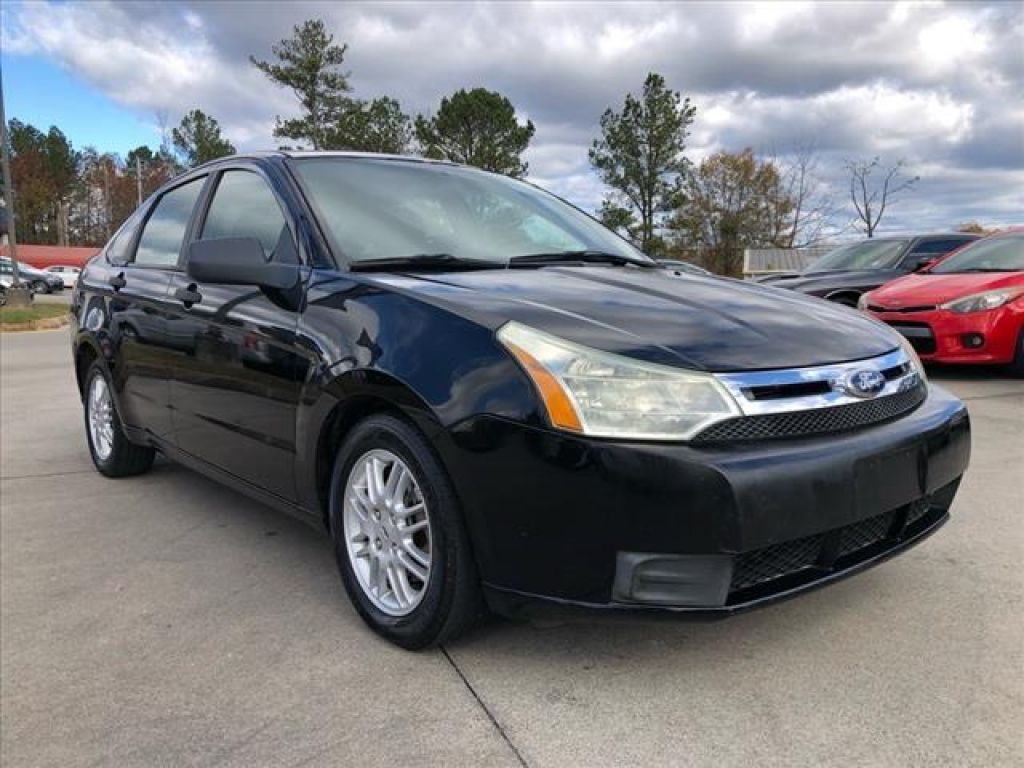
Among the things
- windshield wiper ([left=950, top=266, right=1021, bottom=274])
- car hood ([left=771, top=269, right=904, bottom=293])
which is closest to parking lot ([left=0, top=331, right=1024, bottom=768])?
windshield wiper ([left=950, top=266, right=1021, bottom=274])

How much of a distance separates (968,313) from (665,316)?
5688 mm

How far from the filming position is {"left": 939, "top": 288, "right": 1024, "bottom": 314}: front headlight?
7.00 meters

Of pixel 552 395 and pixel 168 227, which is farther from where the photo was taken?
pixel 168 227

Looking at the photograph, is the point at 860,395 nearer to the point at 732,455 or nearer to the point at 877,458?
the point at 877,458

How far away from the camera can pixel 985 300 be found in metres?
7.02

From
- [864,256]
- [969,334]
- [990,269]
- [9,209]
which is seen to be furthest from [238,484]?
[9,209]

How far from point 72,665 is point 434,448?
1386 mm

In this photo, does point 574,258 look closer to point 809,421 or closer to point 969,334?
point 809,421

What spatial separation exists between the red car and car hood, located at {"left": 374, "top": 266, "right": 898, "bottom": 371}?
476cm

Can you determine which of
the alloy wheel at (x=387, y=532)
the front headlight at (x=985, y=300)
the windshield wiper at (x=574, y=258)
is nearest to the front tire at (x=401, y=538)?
the alloy wheel at (x=387, y=532)

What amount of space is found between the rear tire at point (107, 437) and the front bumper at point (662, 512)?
3.02 meters

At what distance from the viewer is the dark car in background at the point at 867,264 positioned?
9.40 meters

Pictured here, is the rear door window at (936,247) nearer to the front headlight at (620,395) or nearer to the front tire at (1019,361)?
the front tire at (1019,361)

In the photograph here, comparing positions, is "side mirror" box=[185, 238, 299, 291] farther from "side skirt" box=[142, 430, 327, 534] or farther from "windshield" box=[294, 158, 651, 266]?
"side skirt" box=[142, 430, 327, 534]
